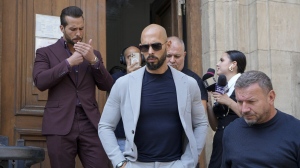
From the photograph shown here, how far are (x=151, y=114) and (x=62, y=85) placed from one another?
138cm

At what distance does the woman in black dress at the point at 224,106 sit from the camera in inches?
231

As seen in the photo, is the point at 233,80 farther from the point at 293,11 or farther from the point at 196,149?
the point at 293,11

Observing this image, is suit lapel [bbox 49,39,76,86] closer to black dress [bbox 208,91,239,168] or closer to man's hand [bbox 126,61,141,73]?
man's hand [bbox 126,61,141,73]

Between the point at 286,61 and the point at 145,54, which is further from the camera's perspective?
the point at 286,61

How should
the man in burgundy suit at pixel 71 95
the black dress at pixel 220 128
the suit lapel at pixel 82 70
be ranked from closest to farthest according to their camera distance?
the man in burgundy suit at pixel 71 95 < the suit lapel at pixel 82 70 < the black dress at pixel 220 128

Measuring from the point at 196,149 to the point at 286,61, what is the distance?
337 centimetres

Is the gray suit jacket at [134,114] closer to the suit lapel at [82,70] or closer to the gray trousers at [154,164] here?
the gray trousers at [154,164]

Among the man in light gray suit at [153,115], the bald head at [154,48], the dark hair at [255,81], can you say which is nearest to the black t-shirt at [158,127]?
the man in light gray suit at [153,115]

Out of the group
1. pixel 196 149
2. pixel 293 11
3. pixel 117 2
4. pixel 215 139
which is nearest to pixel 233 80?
pixel 215 139

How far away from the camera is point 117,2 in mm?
11938

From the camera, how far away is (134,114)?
14.9 feet

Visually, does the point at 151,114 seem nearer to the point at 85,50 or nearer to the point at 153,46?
the point at 153,46

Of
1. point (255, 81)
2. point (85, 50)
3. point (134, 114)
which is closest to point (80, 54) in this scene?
point (85, 50)

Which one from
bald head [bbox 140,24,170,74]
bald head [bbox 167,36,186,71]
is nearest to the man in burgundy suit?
bald head [bbox 167,36,186,71]
